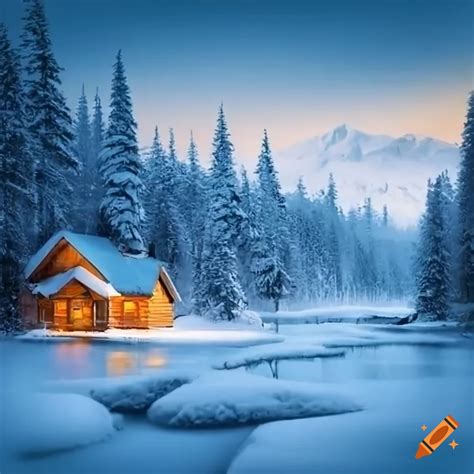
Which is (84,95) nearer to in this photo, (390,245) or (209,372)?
(209,372)

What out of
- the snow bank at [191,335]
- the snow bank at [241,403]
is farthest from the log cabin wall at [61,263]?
the snow bank at [241,403]

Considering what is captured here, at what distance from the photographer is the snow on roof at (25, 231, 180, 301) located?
7.39 metres

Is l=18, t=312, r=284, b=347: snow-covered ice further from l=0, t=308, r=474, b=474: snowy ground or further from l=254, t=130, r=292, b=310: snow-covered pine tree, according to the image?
l=254, t=130, r=292, b=310: snow-covered pine tree

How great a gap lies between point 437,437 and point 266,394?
1579mm

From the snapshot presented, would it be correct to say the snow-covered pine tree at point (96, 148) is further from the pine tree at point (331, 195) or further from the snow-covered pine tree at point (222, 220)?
the pine tree at point (331, 195)

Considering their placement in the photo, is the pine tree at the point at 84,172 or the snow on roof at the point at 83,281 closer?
the pine tree at the point at 84,172

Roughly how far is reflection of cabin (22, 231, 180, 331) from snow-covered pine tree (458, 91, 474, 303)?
3.68 m

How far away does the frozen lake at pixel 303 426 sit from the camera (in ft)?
15.6

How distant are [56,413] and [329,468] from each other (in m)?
2.45

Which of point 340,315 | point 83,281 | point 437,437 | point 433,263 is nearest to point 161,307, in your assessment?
point 83,281

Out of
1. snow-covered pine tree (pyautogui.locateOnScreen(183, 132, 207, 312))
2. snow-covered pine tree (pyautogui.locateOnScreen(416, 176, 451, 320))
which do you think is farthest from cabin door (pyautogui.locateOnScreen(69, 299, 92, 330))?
snow-covered pine tree (pyautogui.locateOnScreen(416, 176, 451, 320))

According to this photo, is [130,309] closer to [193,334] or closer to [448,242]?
[193,334]

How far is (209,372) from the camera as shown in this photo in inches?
235

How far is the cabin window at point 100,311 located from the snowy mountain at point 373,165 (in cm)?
348
